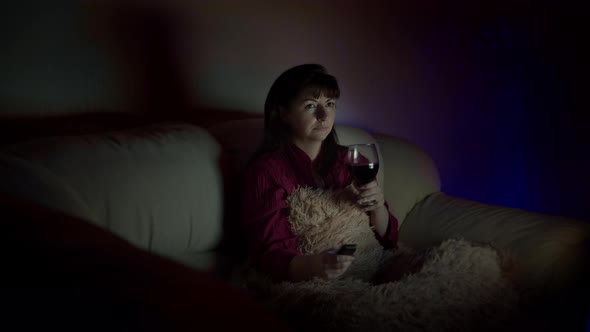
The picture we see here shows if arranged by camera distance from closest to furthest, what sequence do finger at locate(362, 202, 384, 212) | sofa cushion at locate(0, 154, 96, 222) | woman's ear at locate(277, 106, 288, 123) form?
sofa cushion at locate(0, 154, 96, 222), finger at locate(362, 202, 384, 212), woman's ear at locate(277, 106, 288, 123)

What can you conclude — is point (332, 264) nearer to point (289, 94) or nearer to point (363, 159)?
point (363, 159)

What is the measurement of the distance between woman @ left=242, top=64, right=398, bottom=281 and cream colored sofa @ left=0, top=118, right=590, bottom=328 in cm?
11

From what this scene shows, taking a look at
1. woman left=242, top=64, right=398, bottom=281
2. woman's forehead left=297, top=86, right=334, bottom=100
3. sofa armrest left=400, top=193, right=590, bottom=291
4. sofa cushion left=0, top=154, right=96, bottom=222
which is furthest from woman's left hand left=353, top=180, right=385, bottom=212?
sofa cushion left=0, top=154, right=96, bottom=222

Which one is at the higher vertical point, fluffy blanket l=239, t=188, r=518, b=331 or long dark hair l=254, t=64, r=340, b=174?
long dark hair l=254, t=64, r=340, b=174

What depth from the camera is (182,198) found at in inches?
46.4

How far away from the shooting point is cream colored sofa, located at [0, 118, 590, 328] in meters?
1.00

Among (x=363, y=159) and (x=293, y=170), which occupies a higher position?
(x=363, y=159)

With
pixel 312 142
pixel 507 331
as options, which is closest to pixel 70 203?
pixel 312 142

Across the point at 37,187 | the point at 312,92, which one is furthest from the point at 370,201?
the point at 37,187

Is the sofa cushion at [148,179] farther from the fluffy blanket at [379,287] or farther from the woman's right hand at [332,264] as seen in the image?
the woman's right hand at [332,264]

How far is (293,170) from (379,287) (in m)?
0.49

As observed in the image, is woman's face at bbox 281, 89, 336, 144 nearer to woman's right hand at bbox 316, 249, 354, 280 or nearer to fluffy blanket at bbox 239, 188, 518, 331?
fluffy blanket at bbox 239, 188, 518, 331

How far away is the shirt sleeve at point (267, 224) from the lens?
1.14 m

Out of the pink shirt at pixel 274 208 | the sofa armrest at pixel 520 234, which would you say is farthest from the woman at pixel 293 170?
the sofa armrest at pixel 520 234
